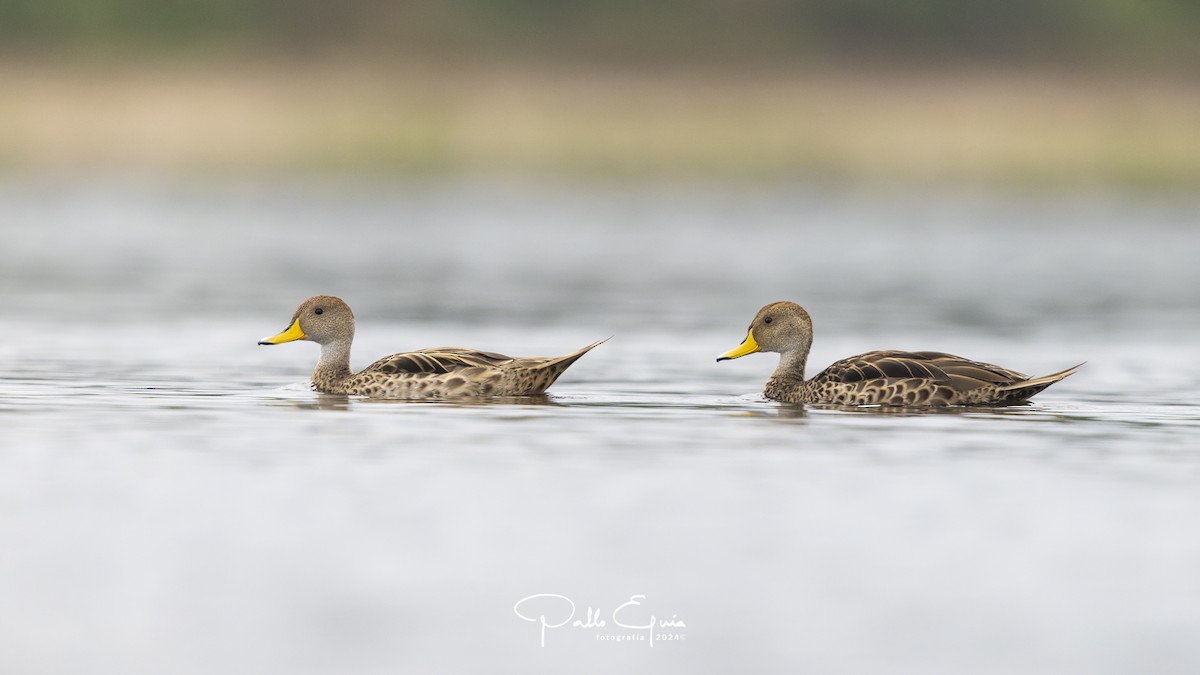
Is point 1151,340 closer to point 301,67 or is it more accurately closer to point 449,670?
point 449,670

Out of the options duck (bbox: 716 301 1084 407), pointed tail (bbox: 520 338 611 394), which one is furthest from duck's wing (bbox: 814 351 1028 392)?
pointed tail (bbox: 520 338 611 394)

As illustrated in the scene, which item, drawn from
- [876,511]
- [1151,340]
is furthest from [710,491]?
[1151,340]

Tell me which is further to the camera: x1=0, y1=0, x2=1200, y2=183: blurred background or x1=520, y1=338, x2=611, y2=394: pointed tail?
x1=0, y1=0, x2=1200, y2=183: blurred background

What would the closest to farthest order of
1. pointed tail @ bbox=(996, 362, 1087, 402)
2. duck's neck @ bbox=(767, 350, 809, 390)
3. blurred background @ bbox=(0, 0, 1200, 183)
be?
pointed tail @ bbox=(996, 362, 1087, 402) → duck's neck @ bbox=(767, 350, 809, 390) → blurred background @ bbox=(0, 0, 1200, 183)

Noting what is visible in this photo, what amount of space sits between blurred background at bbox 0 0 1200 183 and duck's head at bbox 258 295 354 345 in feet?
121

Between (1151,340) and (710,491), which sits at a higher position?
(1151,340)

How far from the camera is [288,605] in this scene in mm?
8750

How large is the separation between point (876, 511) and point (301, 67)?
2300 inches

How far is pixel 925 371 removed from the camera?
14.2 meters

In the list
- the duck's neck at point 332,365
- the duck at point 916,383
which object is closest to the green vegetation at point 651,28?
the duck's neck at point 332,365

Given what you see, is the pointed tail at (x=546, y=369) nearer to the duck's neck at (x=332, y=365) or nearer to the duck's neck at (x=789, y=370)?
the duck's neck at (x=789, y=370)

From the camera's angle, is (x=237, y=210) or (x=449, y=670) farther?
(x=237, y=210)

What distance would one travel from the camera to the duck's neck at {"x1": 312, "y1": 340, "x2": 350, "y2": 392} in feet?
49.6

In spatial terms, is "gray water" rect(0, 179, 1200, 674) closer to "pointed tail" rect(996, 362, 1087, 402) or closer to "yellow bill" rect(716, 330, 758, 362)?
"pointed tail" rect(996, 362, 1087, 402)
